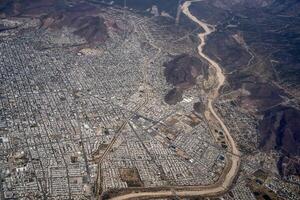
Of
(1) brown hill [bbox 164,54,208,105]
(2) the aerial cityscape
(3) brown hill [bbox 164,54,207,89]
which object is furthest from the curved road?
(3) brown hill [bbox 164,54,207,89]

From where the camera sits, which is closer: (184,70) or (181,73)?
(181,73)

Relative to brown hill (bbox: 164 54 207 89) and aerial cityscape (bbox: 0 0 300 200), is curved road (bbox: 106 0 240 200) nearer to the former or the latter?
aerial cityscape (bbox: 0 0 300 200)

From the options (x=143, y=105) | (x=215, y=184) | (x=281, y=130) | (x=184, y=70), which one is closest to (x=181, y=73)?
(x=184, y=70)

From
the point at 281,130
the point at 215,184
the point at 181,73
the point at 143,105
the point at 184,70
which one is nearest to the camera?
the point at 215,184

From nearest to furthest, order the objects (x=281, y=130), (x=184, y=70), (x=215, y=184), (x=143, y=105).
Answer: (x=215, y=184) < (x=281, y=130) < (x=143, y=105) < (x=184, y=70)

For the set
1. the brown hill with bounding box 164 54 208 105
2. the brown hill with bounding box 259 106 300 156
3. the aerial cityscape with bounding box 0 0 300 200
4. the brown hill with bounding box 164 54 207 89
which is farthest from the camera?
the brown hill with bounding box 164 54 207 89

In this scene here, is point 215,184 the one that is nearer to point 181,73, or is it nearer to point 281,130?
point 281,130

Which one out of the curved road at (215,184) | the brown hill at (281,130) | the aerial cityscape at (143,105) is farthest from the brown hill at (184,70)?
the brown hill at (281,130)

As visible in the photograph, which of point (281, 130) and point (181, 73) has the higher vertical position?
point (181, 73)

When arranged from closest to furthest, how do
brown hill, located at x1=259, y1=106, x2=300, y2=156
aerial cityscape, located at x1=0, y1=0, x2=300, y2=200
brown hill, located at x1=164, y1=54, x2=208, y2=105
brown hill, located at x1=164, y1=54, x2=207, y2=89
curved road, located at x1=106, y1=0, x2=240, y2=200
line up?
1. curved road, located at x1=106, y1=0, x2=240, y2=200
2. aerial cityscape, located at x1=0, y1=0, x2=300, y2=200
3. brown hill, located at x1=259, y1=106, x2=300, y2=156
4. brown hill, located at x1=164, y1=54, x2=208, y2=105
5. brown hill, located at x1=164, y1=54, x2=207, y2=89
